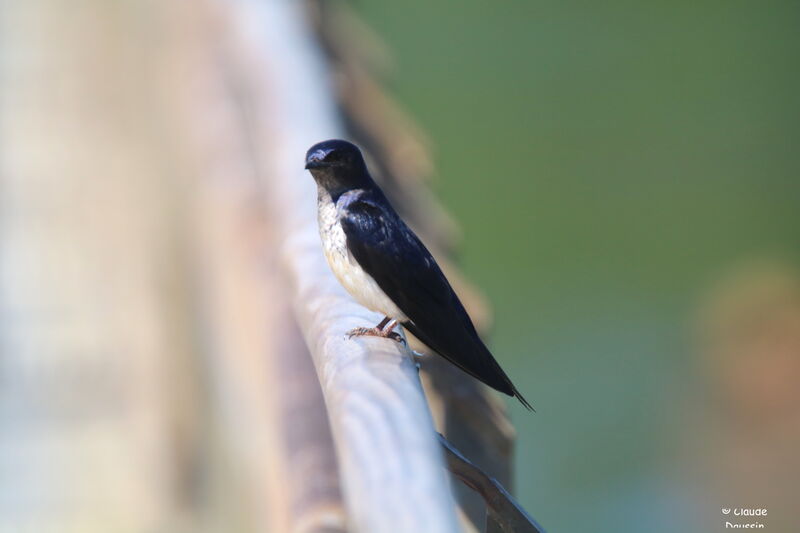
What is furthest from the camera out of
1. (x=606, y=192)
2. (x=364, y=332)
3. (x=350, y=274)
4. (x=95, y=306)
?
(x=606, y=192)

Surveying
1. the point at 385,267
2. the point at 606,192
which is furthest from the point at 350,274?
the point at 606,192

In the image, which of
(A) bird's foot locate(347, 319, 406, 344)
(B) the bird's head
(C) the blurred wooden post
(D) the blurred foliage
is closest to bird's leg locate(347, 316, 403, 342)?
(A) bird's foot locate(347, 319, 406, 344)

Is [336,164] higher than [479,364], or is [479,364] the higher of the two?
[336,164]

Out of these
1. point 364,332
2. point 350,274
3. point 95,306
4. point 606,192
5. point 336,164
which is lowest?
point 364,332

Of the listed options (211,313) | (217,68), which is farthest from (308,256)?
(217,68)

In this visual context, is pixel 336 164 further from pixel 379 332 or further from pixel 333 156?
pixel 379 332

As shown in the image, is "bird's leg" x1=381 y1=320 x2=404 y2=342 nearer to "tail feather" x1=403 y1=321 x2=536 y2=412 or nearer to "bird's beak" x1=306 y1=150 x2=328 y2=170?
"tail feather" x1=403 y1=321 x2=536 y2=412

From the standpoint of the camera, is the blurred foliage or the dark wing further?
the blurred foliage
